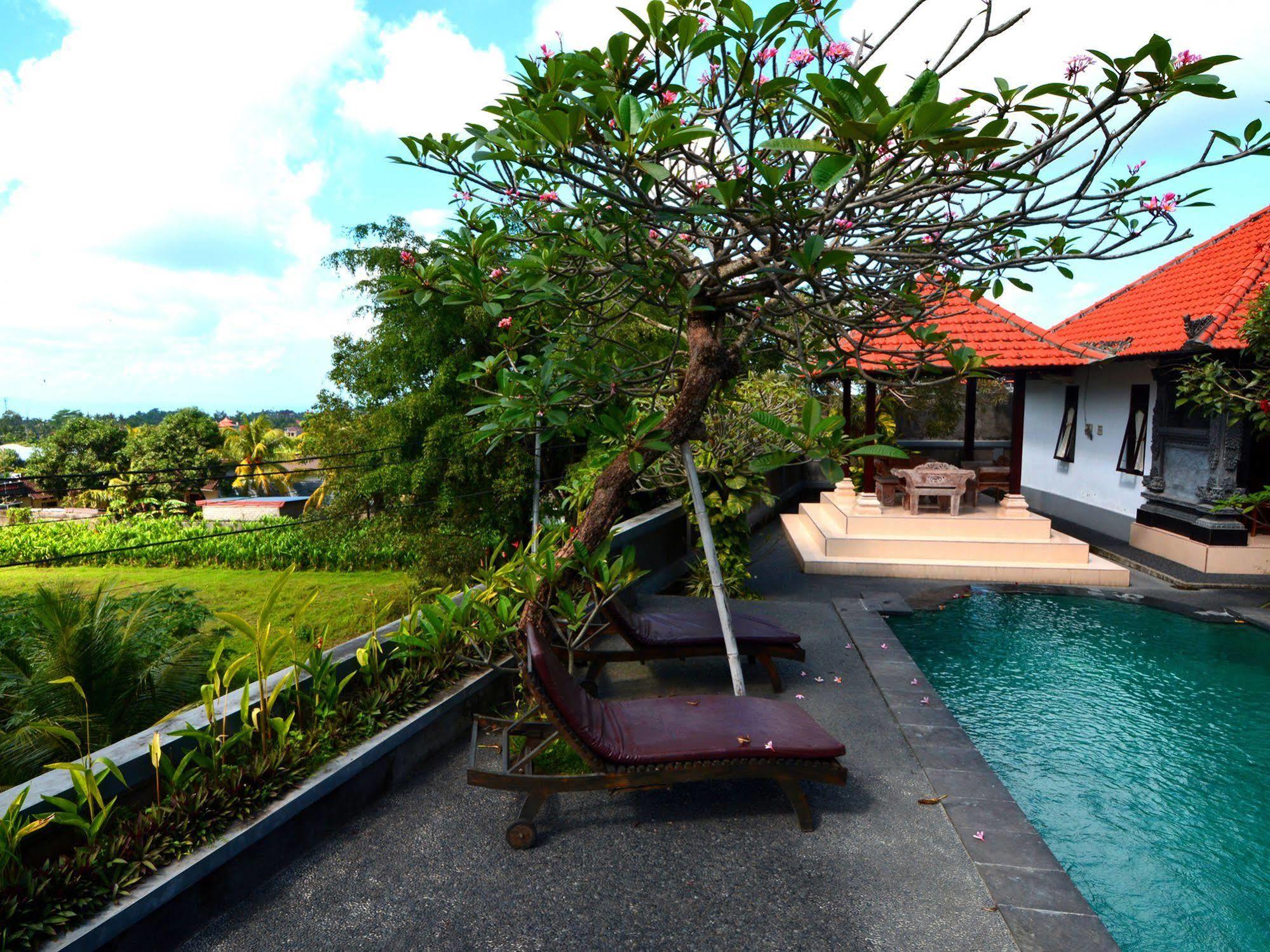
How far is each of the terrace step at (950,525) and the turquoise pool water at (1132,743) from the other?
1938 millimetres

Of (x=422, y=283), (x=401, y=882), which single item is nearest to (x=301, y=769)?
(x=401, y=882)

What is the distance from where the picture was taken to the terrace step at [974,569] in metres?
9.84

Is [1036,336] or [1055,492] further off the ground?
[1036,336]

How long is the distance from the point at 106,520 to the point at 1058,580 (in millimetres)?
26907

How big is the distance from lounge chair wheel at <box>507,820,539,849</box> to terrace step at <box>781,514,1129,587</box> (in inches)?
295

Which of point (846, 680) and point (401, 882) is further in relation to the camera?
point (846, 680)

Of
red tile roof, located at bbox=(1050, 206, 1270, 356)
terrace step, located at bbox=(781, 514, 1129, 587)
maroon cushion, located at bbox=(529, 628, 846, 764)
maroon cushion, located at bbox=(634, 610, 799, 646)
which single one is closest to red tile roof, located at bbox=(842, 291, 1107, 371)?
red tile roof, located at bbox=(1050, 206, 1270, 356)

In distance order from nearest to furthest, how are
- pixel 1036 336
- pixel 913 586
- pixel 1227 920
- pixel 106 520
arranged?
pixel 1227 920 < pixel 913 586 < pixel 1036 336 < pixel 106 520

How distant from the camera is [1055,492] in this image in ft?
48.7

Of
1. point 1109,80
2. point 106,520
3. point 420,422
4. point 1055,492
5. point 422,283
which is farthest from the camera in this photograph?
point 106,520

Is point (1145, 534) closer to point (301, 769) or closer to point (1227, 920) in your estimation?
point (1227, 920)

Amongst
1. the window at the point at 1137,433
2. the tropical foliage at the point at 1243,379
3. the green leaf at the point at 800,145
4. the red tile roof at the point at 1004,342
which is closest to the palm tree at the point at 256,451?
the red tile roof at the point at 1004,342

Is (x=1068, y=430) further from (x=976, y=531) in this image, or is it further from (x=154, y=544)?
(x=154, y=544)

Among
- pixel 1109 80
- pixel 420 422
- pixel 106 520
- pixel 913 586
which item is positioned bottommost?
pixel 106 520
